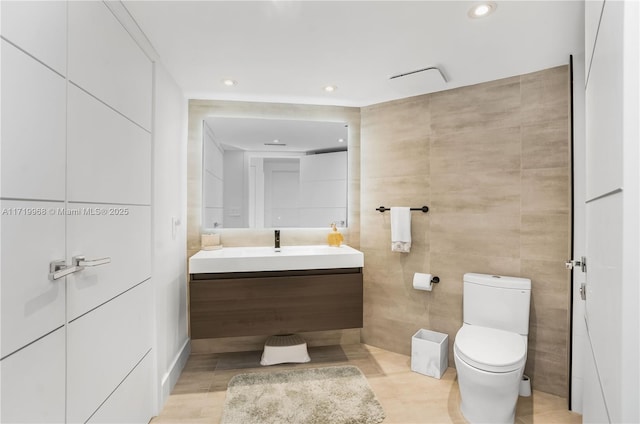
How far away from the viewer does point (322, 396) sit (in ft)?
6.71

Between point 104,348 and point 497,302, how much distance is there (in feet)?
7.40

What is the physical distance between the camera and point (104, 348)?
1.36 metres

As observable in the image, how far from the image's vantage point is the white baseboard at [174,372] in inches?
78.4

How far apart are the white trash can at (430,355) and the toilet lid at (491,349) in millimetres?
382

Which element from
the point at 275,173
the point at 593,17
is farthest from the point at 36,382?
the point at 275,173

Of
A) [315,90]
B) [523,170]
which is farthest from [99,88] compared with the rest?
[523,170]

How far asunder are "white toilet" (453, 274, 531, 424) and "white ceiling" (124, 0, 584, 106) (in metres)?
1.44

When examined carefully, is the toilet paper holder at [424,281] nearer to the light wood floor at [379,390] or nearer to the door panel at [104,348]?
the light wood floor at [379,390]

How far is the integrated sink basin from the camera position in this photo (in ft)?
7.12

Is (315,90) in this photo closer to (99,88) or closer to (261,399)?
(99,88)

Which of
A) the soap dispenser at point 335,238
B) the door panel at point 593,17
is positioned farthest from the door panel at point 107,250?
the door panel at point 593,17

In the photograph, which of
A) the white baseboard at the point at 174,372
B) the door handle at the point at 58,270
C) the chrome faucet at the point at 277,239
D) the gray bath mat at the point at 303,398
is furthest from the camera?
the chrome faucet at the point at 277,239

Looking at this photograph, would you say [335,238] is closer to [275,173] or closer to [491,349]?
[275,173]

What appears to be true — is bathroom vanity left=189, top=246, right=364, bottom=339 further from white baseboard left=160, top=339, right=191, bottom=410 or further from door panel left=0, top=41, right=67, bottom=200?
door panel left=0, top=41, right=67, bottom=200
